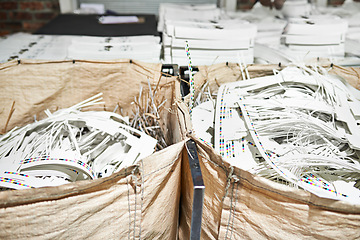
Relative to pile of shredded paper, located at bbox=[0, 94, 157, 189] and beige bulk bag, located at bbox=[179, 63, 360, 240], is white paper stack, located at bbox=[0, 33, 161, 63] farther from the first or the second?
beige bulk bag, located at bbox=[179, 63, 360, 240]

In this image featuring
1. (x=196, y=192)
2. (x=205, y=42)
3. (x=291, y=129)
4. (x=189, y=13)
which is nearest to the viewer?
(x=196, y=192)

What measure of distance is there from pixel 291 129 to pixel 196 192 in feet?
1.43

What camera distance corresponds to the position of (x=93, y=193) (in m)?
0.60

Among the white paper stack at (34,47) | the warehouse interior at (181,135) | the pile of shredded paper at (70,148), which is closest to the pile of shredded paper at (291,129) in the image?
the warehouse interior at (181,135)

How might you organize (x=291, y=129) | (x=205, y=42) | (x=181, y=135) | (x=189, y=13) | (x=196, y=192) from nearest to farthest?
(x=196, y=192) < (x=181, y=135) < (x=291, y=129) < (x=205, y=42) < (x=189, y=13)

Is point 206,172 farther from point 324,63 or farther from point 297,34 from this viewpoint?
point 297,34

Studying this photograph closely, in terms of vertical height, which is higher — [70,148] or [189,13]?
[189,13]

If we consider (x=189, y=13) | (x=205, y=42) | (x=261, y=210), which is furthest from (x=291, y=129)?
(x=189, y=13)

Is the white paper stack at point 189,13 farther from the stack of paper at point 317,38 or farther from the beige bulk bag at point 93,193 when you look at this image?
the beige bulk bag at point 93,193

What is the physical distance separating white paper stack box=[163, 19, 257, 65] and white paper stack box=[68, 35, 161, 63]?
0.23 feet

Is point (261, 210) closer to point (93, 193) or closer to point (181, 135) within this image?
point (181, 135)

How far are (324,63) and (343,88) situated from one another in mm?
189

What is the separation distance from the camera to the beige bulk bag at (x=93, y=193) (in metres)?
0.56

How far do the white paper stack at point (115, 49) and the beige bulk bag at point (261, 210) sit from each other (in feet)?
2.06
